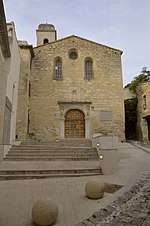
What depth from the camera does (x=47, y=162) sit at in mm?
8922

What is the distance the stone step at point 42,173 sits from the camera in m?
6.91

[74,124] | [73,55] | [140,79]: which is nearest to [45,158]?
[74,124]

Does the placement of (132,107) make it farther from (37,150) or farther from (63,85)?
(37,150)

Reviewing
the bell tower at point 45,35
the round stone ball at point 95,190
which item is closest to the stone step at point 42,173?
the round stone ball at point 95,190

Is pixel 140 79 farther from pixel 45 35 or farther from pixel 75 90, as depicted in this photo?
pixel 45 35

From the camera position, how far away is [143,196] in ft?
14.9

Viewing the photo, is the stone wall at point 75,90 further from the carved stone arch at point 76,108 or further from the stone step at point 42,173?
the stone step at point 42,173

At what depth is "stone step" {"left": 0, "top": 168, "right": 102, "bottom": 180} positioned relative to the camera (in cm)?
691

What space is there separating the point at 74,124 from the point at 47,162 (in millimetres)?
9039

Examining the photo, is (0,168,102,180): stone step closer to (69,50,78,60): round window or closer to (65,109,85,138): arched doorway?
(65,109,85,138): arched doorway

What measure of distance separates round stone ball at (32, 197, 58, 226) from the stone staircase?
3.73 m

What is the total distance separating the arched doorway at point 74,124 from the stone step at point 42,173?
9907 millimetres

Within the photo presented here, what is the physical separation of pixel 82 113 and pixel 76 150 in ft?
24.8

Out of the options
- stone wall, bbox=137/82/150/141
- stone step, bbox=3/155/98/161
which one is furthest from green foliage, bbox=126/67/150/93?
stone step, bbox=3/155/98/161
